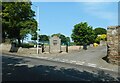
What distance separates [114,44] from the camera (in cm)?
2291

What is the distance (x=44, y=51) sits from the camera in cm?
4078

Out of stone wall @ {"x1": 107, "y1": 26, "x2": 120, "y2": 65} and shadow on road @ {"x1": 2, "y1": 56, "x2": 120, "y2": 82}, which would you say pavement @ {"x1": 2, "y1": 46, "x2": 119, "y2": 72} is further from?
shadow on road @ {"x1": 2, "y1": 56, "x2": 120, "y2": 82}

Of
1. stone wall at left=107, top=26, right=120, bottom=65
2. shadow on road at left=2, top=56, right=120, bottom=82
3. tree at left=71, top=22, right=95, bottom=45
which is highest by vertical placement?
tree at left=71, top=22, right=95, bottom=45

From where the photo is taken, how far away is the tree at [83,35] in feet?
273

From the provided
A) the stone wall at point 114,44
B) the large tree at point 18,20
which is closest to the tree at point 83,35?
the large tree at point 18,20

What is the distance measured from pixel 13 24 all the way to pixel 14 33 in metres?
3.11

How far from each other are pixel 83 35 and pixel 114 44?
6169 centimetres

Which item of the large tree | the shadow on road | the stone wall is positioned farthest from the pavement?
the large tree

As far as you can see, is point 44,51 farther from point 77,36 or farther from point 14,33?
point 77,36

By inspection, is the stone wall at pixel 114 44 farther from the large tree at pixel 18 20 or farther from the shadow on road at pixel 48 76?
the large tree at pixel 18 20

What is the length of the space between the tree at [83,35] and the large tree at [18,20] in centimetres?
4156

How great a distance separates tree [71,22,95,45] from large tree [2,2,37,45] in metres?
41.6

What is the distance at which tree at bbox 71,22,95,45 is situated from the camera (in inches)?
3279

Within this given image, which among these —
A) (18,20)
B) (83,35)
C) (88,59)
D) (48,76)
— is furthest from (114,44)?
(83,35)
